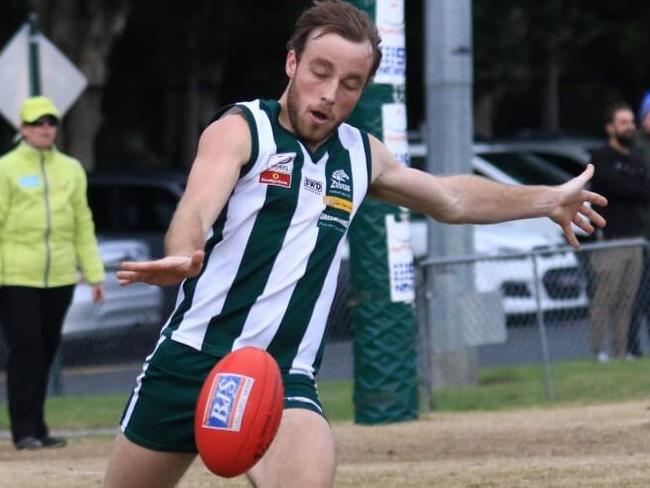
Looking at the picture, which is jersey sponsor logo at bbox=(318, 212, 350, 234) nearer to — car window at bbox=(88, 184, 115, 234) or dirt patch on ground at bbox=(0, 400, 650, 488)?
dirt patch on ground at bbox=(0, 400, 650, 488)

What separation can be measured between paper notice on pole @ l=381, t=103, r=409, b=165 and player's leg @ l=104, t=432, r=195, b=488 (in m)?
6.23

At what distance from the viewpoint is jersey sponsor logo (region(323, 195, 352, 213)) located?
5.71 metres

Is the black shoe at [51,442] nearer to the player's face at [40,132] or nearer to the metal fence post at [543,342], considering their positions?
the player's face at [40,132]

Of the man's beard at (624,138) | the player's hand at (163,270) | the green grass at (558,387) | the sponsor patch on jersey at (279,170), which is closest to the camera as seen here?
the player's hand at (163,270)

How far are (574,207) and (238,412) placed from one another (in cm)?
168

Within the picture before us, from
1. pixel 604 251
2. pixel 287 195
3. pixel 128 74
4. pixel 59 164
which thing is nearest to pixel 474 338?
pixel 604 251

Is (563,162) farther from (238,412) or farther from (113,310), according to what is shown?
(238,412)

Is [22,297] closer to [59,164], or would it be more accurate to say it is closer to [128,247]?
[59,164]

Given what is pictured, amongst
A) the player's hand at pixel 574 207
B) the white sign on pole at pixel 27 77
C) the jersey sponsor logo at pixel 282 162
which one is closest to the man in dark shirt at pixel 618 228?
the white sign on pole at pixel 27 77

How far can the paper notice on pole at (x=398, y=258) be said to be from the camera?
11.9 meters

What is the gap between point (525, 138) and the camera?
22.2m

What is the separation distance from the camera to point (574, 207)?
20.5 feet

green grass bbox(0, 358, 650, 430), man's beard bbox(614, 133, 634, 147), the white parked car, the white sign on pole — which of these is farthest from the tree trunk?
green grass bbox(0, 358, 650, 430)

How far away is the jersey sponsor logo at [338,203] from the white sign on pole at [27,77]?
9303mm
